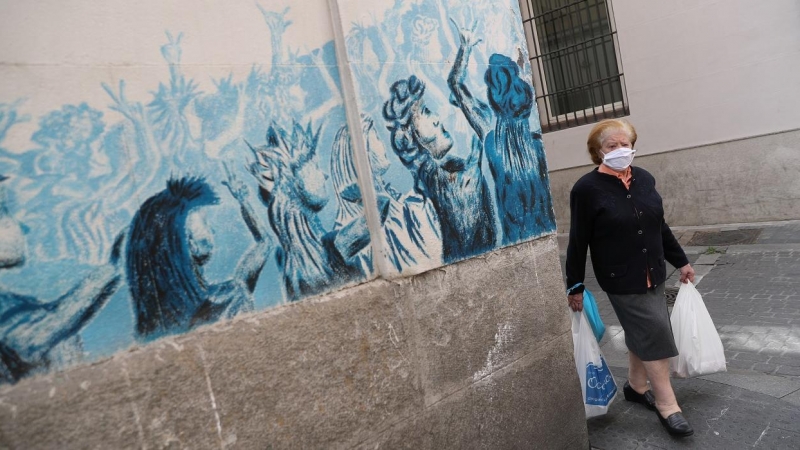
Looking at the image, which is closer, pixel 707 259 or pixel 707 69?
pixel 707 259

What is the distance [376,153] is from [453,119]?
0.52 metres

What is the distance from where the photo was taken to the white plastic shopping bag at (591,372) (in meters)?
3.74

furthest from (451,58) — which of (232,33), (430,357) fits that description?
(430,357)

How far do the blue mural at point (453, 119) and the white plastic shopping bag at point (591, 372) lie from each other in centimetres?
68

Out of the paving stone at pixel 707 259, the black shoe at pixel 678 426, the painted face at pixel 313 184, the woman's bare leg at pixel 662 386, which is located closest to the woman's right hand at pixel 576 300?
the woman's bare leg at pixel 662 386

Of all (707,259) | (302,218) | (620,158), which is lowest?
(707,259)

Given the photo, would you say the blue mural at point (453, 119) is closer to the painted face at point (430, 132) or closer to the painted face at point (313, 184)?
the painted face at point (430, 132)

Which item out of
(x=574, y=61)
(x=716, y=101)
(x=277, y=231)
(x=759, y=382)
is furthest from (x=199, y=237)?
(x=574, y=61)

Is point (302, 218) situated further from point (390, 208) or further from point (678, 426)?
point (678, 426)

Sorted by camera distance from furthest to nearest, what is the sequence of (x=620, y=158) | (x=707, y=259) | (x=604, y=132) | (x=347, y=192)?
(x=707, y=259) < (x=604, y=132) < (x=620, y=158) < (x=347, y=192)

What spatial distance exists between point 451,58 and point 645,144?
7070 mm

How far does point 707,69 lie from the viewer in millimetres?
8680

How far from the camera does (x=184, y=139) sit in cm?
230

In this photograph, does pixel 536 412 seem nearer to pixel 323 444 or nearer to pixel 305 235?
pixel 323 444
